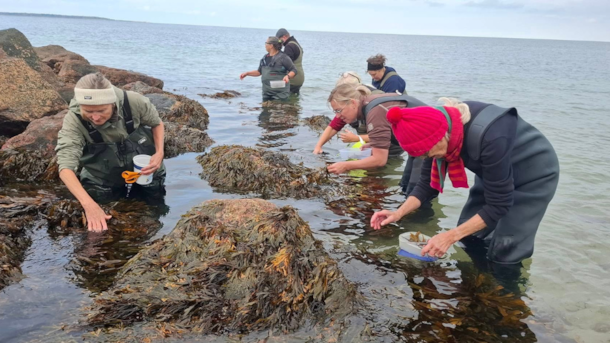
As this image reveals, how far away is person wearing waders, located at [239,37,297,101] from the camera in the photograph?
13086 millimetres

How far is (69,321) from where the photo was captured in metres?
3.25

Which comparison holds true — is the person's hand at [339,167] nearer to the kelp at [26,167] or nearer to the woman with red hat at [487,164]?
the woman with red hat at [487,164]

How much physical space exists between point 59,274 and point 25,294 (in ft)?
1.17

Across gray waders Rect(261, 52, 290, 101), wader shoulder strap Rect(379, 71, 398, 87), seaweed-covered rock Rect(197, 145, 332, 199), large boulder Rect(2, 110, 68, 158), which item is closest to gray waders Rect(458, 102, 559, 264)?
seaweed-covered rock Rect(197, 145, 332, 199)

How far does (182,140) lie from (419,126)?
6500 mm

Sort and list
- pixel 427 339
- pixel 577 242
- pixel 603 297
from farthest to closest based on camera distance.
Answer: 1. pixel 577 242
2. pixel 603 297
3. pixel 427 339

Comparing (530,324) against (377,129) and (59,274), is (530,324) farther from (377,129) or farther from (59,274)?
(59,274)

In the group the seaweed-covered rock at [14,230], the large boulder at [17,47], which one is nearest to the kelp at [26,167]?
the seaweed-covered rock at [14,230]

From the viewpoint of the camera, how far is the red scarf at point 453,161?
10.7ft

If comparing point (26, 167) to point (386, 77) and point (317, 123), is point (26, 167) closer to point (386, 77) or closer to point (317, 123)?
point (386, 77)

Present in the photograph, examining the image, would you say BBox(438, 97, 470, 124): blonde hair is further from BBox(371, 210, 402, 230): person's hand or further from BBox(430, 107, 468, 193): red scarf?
BBox(371, 210, 402, 230): person's hand

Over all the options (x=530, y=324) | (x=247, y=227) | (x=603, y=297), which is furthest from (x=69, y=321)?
(x=603, y=297)

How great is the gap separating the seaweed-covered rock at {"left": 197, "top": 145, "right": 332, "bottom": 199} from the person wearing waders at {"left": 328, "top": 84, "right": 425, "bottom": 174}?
1.25 metres

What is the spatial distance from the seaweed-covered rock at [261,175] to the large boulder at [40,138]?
2.33m
